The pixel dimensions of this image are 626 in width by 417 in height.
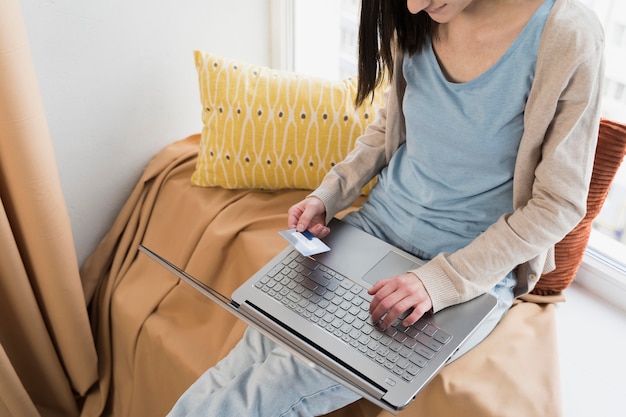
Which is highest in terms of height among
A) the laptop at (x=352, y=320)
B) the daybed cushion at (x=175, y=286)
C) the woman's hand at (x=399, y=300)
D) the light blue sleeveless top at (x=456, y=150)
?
the light blue sleeveless top at (x=456, y=150)

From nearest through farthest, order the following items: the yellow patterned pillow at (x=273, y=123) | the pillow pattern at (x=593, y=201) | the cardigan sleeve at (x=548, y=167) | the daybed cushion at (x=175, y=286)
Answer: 1. the cardigan sleeve at (x=548, y=167)
2. the pillow pattern at (x=593, y=201)
3. the daybed cushion at (x=175, y=286)
4. the yellow patterned pillow at (x=273, y=123)

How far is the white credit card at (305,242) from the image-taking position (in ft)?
3.43

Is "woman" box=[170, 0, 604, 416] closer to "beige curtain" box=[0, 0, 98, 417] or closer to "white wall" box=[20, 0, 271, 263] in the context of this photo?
"beige curtain" box=[0, 0, 98, 417]

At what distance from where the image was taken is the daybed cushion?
50.9 inches

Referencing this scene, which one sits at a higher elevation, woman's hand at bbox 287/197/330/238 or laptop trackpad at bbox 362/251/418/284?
woman's hand at bbox 287/197/330/238

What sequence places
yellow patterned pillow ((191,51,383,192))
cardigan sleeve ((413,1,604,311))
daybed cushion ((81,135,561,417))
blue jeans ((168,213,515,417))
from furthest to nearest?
1. yellow patterned pillow ((191,51,383,192))
2. daybed cushion ((81,135,561,417))
3. blue jeans ((168,213,515,417))
4. cardigan sleeve ((413,1,604,311))

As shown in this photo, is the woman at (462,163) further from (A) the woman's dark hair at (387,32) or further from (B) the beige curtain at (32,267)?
(B) the beige curtain at (32,267)

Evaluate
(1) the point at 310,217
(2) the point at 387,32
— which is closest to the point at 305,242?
(1) the point at 310,217

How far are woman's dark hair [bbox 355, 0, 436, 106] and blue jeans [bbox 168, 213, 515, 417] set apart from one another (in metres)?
0.45

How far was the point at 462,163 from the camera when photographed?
1.04 m

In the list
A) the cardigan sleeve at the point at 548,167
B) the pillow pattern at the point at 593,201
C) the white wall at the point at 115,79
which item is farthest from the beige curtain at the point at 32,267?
the pillow pattern at the point at 593,201

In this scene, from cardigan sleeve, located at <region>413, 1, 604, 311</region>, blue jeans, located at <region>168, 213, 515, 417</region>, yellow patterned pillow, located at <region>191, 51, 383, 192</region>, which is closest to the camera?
cardigan sleeve, located at <region>413, 1, 604, 311</region>

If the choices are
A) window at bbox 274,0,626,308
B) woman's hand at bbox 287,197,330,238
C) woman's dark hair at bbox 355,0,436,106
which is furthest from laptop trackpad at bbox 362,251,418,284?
window at bbox 274,0,626,308

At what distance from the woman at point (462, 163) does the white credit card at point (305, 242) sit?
1.3 inches
